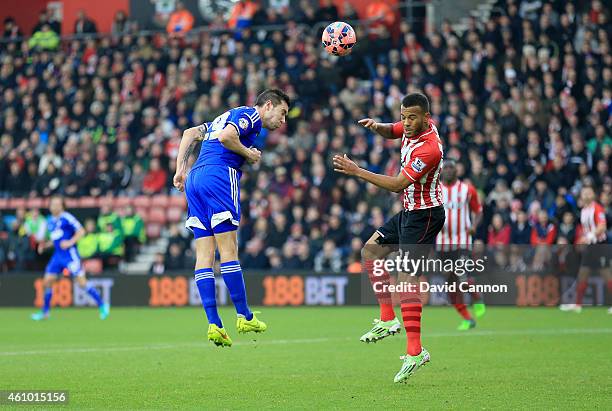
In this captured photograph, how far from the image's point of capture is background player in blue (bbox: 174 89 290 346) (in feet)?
31.8

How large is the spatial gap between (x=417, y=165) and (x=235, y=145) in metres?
1.58

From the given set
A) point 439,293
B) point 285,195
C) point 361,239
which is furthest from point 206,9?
point 439,293

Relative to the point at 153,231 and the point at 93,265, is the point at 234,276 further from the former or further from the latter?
the point at 153,231

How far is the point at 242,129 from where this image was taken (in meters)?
9.72

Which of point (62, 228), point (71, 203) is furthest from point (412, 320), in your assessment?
point (71, 203)

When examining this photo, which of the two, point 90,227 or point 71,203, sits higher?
point 71,203

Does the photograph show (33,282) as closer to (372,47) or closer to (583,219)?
(372,47)

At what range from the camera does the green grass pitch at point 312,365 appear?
8.23m

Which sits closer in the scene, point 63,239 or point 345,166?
point 345,166

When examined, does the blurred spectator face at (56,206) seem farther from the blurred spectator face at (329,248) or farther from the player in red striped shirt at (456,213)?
the player in red striped shirt at (456,213)

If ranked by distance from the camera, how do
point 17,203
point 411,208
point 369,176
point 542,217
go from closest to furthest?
point 369,176 < point 411,208 < point 542,217 < point 17,203

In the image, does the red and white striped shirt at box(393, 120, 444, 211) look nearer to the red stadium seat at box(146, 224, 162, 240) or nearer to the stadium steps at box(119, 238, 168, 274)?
the stadium steps at box(119, 238, 168, 274)

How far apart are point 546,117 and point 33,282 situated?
10.9 meters

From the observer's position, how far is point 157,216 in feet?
79.9
